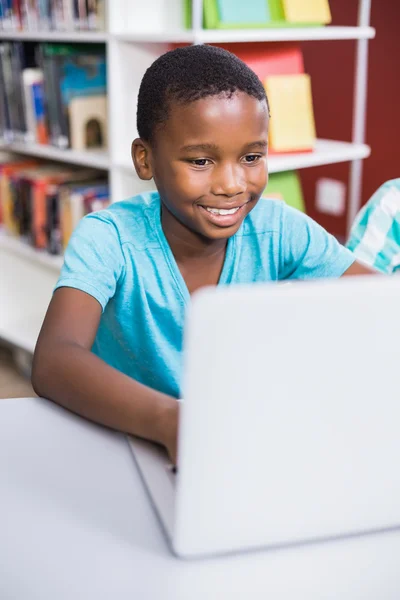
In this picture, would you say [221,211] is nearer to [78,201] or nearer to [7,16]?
[78,201]

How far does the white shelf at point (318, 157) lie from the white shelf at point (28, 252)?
32.3 inches

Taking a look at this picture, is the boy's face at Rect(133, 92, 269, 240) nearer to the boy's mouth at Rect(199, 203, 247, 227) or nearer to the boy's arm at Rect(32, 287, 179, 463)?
the boy's mouth at Rect(199, 203, 247, 227)

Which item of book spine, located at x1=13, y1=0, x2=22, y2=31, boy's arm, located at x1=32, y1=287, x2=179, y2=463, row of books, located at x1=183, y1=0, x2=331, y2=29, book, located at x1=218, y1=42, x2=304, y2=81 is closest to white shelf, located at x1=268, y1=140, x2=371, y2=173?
book, located at x1=218, y1=42, x2=304, y2=81

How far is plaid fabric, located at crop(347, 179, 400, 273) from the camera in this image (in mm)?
1389

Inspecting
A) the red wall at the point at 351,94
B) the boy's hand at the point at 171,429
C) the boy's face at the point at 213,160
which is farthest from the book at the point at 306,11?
the boy's hand at the point at 171,429

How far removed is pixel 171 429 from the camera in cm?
73

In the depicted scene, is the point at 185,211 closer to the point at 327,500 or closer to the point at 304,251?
the point at 304,251

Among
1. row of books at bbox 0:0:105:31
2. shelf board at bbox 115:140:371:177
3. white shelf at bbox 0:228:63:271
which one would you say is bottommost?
white shelf at bbox 0:228:63:271

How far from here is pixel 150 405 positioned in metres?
0.76

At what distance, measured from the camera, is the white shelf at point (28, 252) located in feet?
8.47

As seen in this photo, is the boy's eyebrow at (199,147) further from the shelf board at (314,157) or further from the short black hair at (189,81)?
the shelf board at (314,157)

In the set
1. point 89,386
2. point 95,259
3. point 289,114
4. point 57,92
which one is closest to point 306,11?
point 289,114

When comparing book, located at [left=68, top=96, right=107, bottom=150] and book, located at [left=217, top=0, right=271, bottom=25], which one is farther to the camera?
book, located at [left=68, top=96, right=107, bottom=150]

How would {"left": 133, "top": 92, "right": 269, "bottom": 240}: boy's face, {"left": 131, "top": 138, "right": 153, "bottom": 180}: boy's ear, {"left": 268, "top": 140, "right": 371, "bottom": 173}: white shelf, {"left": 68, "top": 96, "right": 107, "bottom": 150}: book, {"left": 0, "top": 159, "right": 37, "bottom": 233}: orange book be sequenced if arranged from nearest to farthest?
{"left": 133, "top": 92, "right": 269, "bottom": 240}: boy's face → {"left": 131, "top": 138, "right": 153, "bottom": 180}: boy's ear → {"left": 268, "top": 140, "right": 371, "bottom": 173}: white shelf → {"left": 68, "top": 96, "right": 107, "bottom": 150}: book → {"left": 0, "top": 159, "right": 37, "bottom": 233}: orange book
